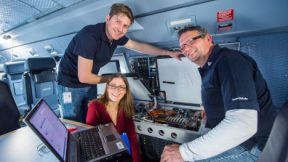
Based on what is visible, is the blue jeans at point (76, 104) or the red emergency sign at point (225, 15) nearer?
the red emergency sign at point (225, 15)

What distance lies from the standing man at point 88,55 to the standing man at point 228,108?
0.60m

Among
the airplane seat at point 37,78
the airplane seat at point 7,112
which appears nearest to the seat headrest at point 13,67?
the airplane seat at point 37,78

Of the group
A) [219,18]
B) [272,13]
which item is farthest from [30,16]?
[272,13]

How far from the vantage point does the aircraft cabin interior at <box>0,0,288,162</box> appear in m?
1.36

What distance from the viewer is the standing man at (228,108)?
0.96 meters

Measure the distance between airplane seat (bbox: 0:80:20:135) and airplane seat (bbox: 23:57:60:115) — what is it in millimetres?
1466

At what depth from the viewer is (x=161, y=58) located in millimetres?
2252

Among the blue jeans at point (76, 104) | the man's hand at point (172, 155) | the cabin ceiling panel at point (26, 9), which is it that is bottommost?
the man's hand at point (172, 155)

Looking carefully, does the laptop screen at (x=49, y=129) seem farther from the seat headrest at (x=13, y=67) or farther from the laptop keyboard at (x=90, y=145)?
the seat headrest at (x=13, y=67)

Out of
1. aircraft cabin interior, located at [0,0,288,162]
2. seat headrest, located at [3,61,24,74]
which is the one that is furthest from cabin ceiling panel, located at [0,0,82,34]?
seat headrest, located at [3,61,24,74]

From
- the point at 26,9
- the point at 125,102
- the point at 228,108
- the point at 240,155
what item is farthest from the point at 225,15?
the point at 26,9

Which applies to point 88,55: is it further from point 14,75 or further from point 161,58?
point 14,75

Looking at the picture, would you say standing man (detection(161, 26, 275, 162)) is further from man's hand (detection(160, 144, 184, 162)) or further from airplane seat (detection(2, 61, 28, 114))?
airplane seat (detection(2, 61, 28, 114))

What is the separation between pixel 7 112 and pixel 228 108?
2004 millimetres
